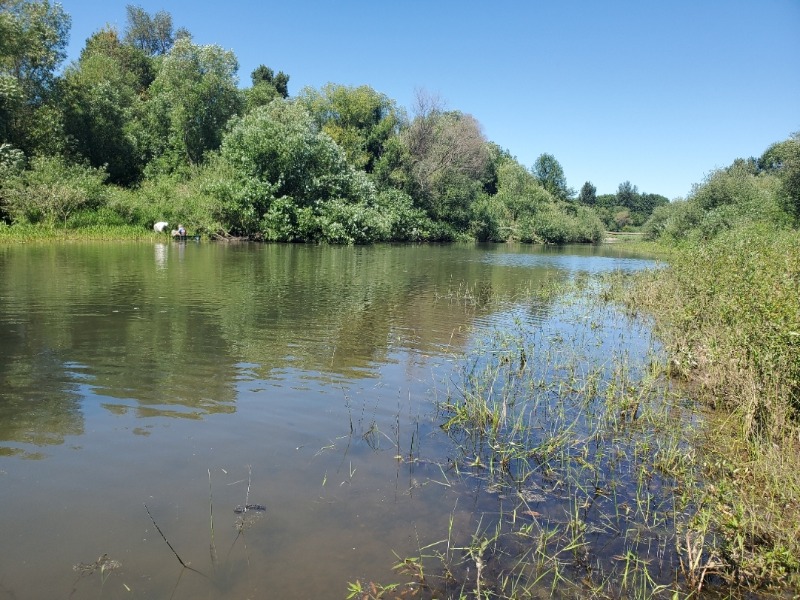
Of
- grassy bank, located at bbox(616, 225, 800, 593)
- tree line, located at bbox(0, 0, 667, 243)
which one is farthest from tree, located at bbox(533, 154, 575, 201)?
grassy bank, located at bbox(616, 225, 800, 593)

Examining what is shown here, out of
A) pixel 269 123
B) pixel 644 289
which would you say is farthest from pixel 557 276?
pixel 269 123

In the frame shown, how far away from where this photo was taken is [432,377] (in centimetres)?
844

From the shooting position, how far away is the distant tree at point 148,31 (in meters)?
80.6

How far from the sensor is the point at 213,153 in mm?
46125

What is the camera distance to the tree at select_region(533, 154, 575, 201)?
4272 inches

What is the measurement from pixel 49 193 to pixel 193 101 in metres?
21.4

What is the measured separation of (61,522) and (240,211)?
3649 centimetres

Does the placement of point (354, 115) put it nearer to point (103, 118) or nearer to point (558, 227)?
point (103, 118)

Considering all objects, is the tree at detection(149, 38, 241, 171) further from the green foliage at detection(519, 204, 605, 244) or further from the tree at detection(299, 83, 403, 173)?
the green foliage at detection(519, 204, 605, 244)

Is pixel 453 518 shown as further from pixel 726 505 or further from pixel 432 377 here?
pixel 432 377

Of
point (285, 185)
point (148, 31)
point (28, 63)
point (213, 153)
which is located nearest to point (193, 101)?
point (213, 153)

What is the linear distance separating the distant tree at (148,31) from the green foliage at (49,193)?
55.6 meters

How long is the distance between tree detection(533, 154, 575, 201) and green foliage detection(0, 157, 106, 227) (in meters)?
89.7

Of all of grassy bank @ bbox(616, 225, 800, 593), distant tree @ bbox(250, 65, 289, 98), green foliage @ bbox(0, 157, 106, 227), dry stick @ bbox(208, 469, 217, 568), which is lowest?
dry stick @ bbox(208, 469, 217, 568)
